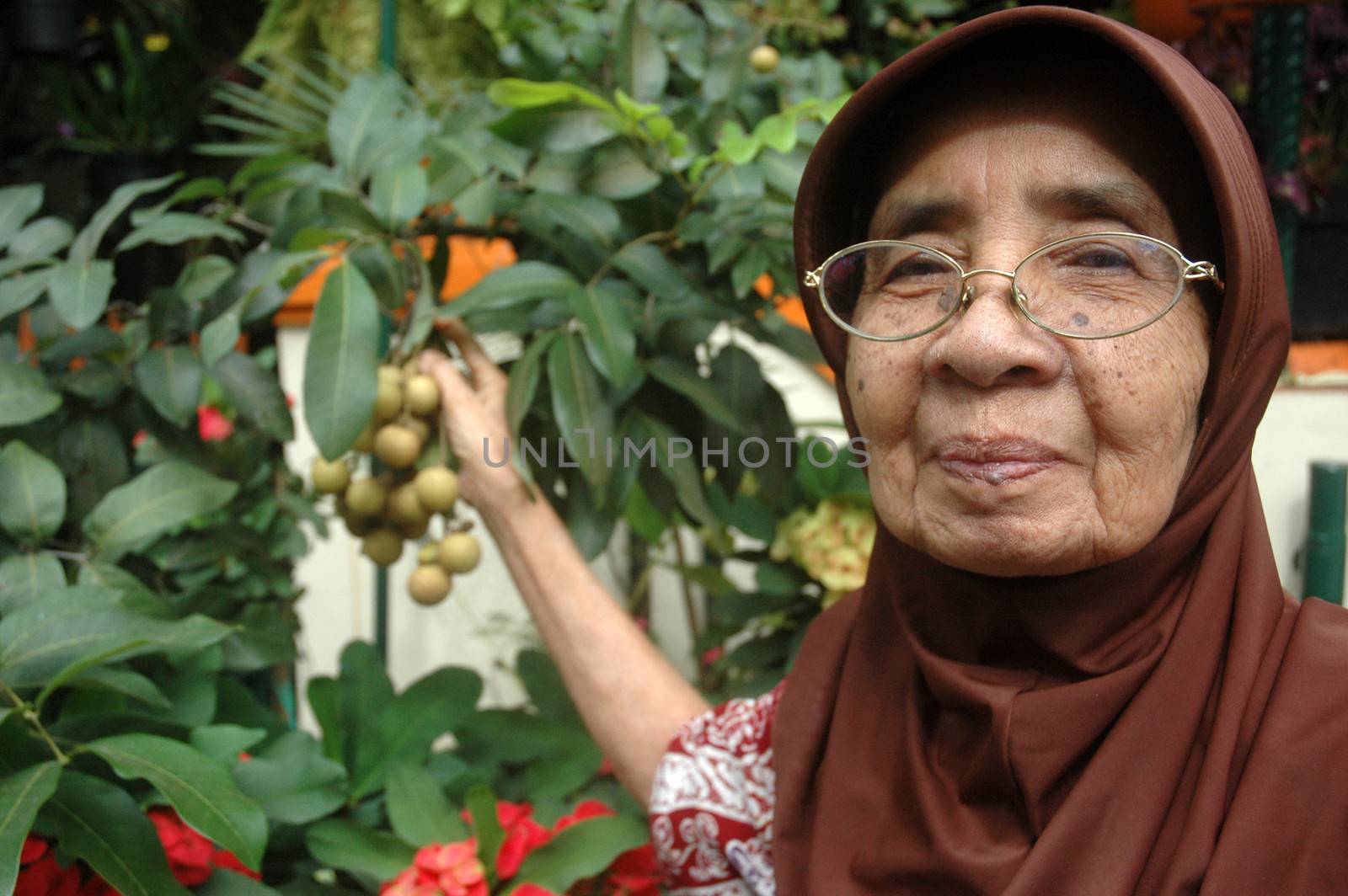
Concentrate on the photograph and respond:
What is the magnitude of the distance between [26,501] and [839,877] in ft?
2.81

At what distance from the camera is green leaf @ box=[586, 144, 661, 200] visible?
1.28 meters

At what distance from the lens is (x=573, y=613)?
3.87 ft

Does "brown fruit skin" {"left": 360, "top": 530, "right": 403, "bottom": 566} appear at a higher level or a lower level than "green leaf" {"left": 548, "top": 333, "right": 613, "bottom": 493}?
lower

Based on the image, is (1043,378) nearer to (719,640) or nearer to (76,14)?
(719,640)

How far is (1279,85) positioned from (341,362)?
139 cm

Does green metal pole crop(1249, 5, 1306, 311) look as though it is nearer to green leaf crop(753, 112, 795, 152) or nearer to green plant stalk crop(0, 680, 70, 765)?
green leaf crop(753, 112, 795, 152)

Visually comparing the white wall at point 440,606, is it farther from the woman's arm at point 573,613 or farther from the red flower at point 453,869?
the red flower at point 453,869

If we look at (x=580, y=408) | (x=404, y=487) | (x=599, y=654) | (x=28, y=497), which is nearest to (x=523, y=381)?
(x=580, y=408)

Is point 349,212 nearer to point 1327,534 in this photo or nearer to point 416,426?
point 416,426

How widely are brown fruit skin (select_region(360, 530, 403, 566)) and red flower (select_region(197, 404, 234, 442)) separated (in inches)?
15.9

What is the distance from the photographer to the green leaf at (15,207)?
1.32 metres

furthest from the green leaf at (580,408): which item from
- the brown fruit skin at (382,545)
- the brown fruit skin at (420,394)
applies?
the brown fruit skin at (382,545)

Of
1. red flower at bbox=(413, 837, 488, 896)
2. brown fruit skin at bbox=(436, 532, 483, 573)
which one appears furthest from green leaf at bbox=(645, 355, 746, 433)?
red flower at bbox=(413, 837, 488, 896)

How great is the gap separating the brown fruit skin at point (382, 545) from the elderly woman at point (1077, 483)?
0.59 m
